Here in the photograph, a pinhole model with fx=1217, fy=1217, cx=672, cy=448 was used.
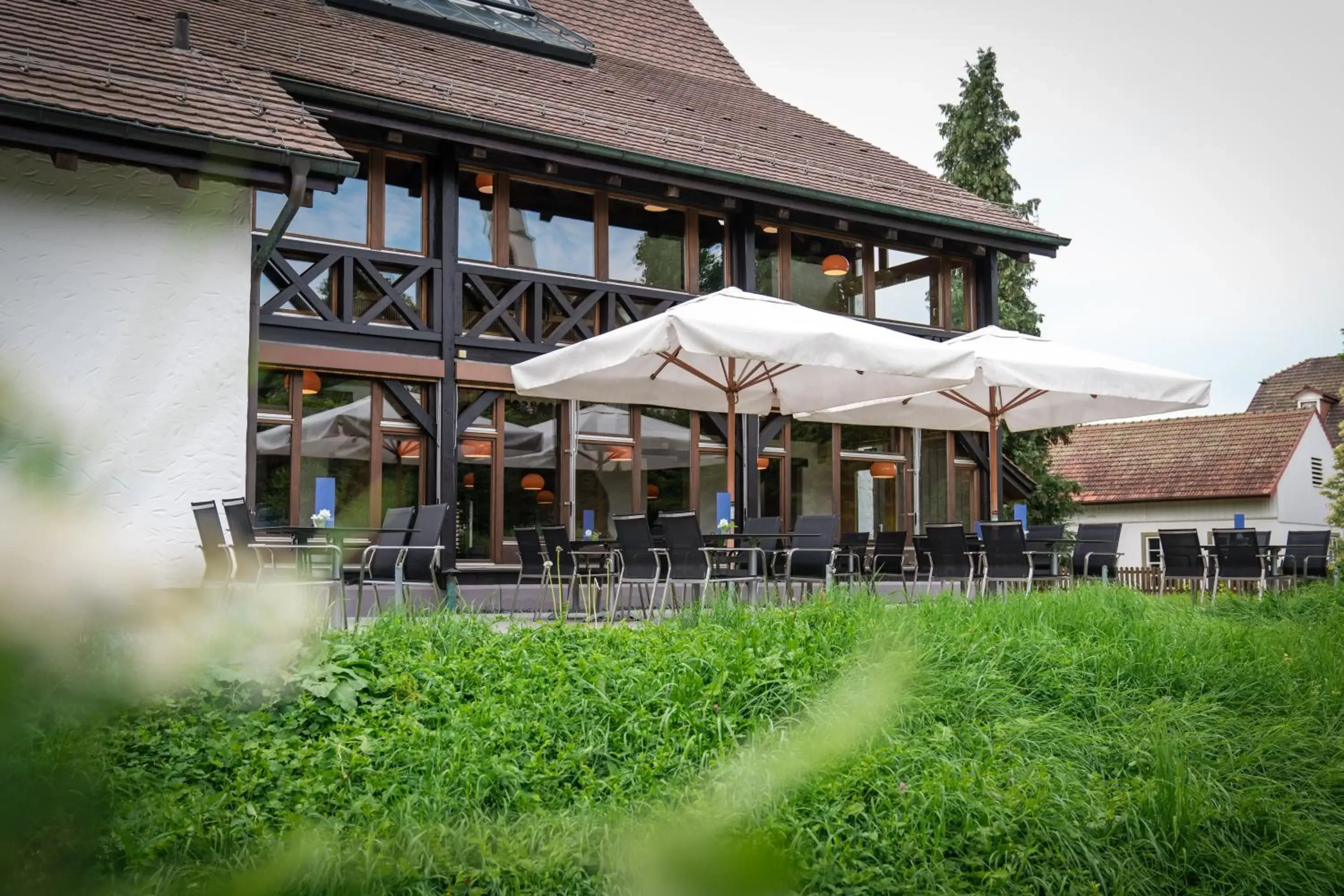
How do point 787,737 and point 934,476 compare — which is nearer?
point 787,737

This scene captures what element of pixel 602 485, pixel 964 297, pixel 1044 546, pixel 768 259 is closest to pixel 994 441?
pixel 1044 546

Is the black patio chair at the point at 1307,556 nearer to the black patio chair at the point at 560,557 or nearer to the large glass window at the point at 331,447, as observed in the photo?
the black patio chair at the point at 560,557

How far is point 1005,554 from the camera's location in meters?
9.70

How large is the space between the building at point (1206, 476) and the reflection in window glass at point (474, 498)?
22.0 metres

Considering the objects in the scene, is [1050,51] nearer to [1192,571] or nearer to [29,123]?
[29,123]

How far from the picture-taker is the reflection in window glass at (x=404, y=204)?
41.2 feet

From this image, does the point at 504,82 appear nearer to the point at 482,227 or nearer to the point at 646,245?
the point at 482,227

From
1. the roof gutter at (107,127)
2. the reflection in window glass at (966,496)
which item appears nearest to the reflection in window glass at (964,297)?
the reflection in window glass at (966,496)

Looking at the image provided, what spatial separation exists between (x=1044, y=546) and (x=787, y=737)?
9024 millimetres

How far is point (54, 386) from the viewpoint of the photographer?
61cm

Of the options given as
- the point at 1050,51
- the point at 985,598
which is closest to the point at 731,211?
the point at 985,598

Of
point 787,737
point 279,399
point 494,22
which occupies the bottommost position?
point 787,737

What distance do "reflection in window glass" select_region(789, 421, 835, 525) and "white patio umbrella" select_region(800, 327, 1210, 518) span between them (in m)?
1.84

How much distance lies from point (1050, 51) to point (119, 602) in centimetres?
440
